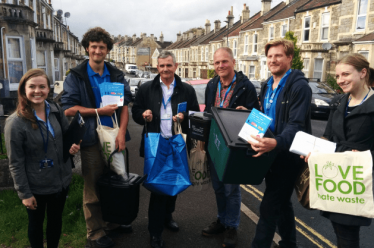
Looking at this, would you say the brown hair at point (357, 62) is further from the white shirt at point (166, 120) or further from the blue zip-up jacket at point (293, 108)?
the white shirt at point (166, 120)

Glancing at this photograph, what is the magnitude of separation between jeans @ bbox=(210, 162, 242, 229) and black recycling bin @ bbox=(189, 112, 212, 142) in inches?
16.6

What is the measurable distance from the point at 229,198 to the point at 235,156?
46.1 inches

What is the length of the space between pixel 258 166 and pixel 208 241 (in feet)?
4.91

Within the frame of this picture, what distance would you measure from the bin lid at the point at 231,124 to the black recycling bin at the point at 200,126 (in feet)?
0.65

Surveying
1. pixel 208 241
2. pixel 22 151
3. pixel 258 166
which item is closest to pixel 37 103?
pixel 22 151

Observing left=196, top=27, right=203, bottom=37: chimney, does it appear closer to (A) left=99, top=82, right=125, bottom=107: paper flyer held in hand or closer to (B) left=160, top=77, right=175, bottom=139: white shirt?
(B) left=160, top=77, right=175, bottom=139: white shirt

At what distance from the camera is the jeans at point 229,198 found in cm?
327

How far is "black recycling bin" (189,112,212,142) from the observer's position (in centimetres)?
296

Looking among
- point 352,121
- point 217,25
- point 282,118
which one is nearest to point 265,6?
point 217,25

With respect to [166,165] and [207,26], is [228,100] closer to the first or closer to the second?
[166,165]

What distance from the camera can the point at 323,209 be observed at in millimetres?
2264

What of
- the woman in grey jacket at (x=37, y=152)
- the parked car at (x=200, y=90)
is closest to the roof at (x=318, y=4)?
the parked car at (x=200, y=90)

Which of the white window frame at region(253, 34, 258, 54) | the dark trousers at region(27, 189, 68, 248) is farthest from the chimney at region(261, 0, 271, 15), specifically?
the dark trousers at region(27, 189, 68, 248)

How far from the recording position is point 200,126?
3008 mm
